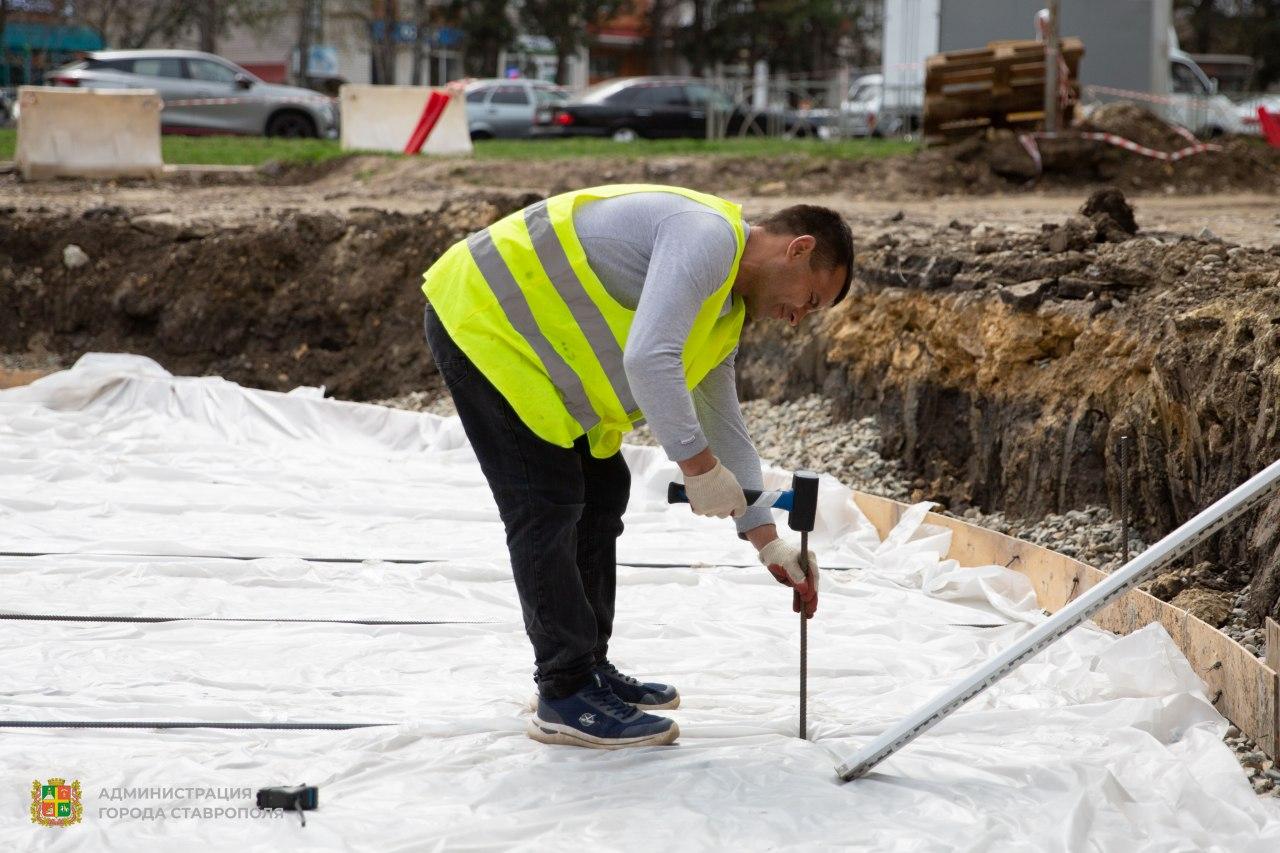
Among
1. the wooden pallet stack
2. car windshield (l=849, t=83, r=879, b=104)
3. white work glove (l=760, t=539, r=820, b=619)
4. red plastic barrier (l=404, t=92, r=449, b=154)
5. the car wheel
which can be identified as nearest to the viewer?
white work glove (l=760, t=539, r=820, b=619)

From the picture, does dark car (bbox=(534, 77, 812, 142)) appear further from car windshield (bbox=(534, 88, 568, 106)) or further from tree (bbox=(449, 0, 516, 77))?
tree (bbox=(449, 0, 516, 77))

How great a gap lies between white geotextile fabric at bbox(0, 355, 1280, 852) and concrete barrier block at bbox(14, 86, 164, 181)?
6.94 meters

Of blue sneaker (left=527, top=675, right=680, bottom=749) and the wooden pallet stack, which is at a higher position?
the wooden pallet stack

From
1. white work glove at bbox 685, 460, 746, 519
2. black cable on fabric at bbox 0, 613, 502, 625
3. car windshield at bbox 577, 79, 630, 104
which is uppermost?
car windshield at bbox 577, 79, 630, 104

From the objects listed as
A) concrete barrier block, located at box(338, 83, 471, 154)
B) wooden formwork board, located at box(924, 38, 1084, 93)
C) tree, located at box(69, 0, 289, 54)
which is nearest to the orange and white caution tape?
wooden formwork board, located at box(924, 38, 1084, 93)

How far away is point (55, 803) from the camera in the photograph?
2.81 m

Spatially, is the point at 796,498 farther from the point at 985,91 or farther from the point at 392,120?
the point at 392,120

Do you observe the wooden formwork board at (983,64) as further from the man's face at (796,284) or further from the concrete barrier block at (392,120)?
the man's face at (796,284)

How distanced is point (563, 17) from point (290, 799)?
31.3 m

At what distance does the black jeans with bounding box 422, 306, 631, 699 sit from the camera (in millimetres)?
3002

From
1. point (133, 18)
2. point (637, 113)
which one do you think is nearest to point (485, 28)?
point (133, 18)

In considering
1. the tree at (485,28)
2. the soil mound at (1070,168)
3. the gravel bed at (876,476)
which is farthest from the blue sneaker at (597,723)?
the tree at (485,28)

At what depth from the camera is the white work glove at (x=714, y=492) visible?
281 centimetres

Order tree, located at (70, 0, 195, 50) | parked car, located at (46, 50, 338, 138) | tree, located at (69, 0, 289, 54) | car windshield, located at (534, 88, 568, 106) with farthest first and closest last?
tree, located at (69, 0, 289, 54) → tree, located at (70, 0, 195, 50) → car windshield, located at (534, 88, 568, 106) → parked car, located at (46, 50, 338, 138)
